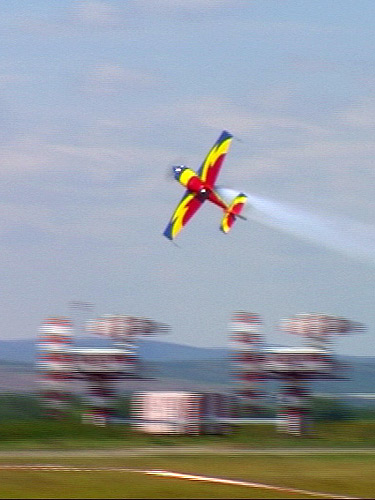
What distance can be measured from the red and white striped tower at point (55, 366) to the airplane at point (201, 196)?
579 inches

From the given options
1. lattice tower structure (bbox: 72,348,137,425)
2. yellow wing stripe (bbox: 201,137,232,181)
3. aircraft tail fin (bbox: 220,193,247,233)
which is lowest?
lattice tower structure (bbox: 72,348,137,425)

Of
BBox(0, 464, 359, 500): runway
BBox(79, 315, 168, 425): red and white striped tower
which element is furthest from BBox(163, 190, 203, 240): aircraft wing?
BBox(0, 464, 359, 500): runway

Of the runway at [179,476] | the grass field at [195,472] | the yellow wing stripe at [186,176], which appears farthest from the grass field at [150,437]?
the runway at [179,476]

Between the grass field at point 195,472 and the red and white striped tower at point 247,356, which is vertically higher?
the red and white striped tower at point 247,356

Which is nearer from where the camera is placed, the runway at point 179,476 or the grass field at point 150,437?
the runway at point 179,476

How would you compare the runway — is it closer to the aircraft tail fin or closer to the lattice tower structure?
the aircraft tail fin

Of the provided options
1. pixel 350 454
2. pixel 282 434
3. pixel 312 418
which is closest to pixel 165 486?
pixel 350 454

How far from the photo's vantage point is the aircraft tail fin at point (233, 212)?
70.2 metres

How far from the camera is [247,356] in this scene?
286ft

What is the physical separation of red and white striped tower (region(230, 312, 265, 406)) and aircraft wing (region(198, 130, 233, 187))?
16.2 m

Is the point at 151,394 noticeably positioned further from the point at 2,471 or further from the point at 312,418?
the point at 2,471

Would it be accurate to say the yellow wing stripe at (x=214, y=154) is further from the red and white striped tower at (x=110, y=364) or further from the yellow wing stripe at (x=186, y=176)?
the red and white striped tower at (x=110, y=364)

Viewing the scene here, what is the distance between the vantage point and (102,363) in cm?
8425

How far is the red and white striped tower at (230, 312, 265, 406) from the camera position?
87125 mm
